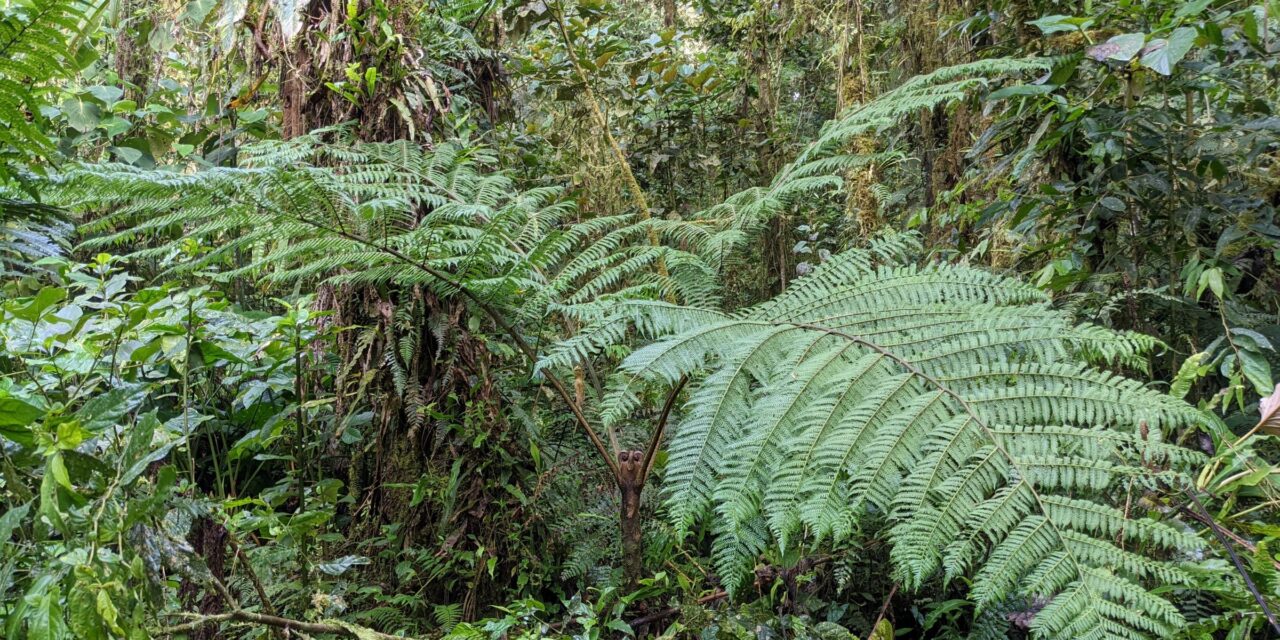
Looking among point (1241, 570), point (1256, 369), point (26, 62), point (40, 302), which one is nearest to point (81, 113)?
point (26, 62)

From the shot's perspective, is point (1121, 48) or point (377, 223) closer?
point (377, 223)

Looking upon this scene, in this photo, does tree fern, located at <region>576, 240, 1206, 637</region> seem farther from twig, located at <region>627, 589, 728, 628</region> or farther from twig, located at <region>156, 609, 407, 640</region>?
twig, located at <region>156, 609, 407, 640</region>

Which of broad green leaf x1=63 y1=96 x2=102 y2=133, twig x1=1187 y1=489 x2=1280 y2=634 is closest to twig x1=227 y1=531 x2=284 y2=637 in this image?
twig x1=1187 y1=489 x2=1280 y2=634

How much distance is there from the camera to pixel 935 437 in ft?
3.51

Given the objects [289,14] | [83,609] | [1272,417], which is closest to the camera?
[83,609]

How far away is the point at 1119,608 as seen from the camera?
0.85 metres

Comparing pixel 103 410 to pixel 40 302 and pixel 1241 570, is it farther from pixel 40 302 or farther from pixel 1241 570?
pixel 1241 570

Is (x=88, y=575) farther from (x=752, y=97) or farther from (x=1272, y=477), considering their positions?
(x=752, y=97)

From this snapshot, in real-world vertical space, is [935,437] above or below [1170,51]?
below

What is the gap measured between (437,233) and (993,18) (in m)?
2.01

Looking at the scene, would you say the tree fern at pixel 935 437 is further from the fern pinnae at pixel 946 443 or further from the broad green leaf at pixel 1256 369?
the broad green leaf at pixel 1256 369

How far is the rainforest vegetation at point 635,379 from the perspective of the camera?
1.02m

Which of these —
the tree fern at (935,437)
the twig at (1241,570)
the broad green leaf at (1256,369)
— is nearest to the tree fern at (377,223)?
the tree fern at (935,437)

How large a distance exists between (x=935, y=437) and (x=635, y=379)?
471 millimetres
